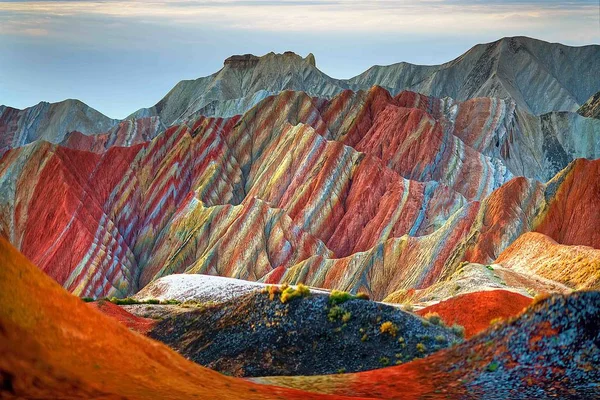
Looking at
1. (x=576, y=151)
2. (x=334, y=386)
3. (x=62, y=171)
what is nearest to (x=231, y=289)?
(x=334, y=386)

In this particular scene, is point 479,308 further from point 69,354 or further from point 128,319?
point 69,354

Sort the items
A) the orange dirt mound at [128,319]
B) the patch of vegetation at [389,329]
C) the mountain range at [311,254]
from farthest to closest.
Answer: the orange dirt mound at [128,319] → the patch of vegetation at [389,329] → the mountain range at [311,254]

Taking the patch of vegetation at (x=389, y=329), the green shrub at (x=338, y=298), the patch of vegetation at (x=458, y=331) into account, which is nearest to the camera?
the patch of vegetation at (x=389, y=329)

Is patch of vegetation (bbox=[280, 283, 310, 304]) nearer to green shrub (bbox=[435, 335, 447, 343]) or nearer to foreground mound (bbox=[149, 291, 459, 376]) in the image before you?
foreground mound (bbox=[149, 291, 459, 376])

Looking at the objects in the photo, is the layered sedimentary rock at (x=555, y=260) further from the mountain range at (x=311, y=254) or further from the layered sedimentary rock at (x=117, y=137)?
the layered sedimentary rock at (x=117, y=137)

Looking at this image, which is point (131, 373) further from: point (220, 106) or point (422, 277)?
point (220, 106)

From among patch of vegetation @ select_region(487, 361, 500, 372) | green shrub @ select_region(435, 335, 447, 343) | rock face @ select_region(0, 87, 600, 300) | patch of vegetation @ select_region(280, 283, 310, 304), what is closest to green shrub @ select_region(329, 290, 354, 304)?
patch of vegetation @ select_region(280, 283, 310, 304)

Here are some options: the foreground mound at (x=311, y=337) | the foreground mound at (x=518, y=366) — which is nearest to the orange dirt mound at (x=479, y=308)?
the foreground mound at (x=311, y=337)
